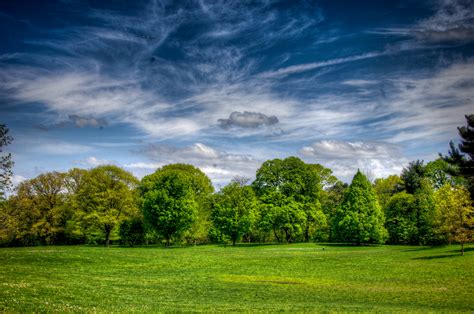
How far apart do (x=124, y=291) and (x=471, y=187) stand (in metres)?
38.7

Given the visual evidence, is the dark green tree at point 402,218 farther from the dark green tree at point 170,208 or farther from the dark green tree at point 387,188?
the dark green tree at point 170,208

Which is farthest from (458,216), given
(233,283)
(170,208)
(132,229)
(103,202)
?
Result: (132,229)

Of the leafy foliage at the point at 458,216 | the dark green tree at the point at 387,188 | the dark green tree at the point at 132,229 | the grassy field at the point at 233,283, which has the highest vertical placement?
the dark green tree at the point at 387,188

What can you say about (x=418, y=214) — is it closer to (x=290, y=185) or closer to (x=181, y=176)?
(x=290, y=185)

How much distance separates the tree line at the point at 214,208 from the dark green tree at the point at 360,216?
191 millimetres

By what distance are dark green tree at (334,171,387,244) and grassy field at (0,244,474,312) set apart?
2364 centimetres

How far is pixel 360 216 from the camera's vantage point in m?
74.1

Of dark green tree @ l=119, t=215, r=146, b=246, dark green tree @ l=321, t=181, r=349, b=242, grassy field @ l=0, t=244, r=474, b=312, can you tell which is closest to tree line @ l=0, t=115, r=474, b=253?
dark green tree @ l=119, t=215, r=146, b=246

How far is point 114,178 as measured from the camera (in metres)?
84.9

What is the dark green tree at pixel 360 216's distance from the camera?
2886 inches

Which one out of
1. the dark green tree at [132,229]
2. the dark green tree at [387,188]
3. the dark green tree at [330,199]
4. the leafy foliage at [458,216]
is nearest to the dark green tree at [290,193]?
the dark green tree at [330,199]

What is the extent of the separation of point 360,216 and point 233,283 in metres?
48.2

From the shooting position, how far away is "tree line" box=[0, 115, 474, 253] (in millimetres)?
75812

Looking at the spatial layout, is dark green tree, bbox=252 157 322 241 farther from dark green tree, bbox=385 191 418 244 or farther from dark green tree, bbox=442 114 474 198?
dark green tree, bbox=442 114 474 198
